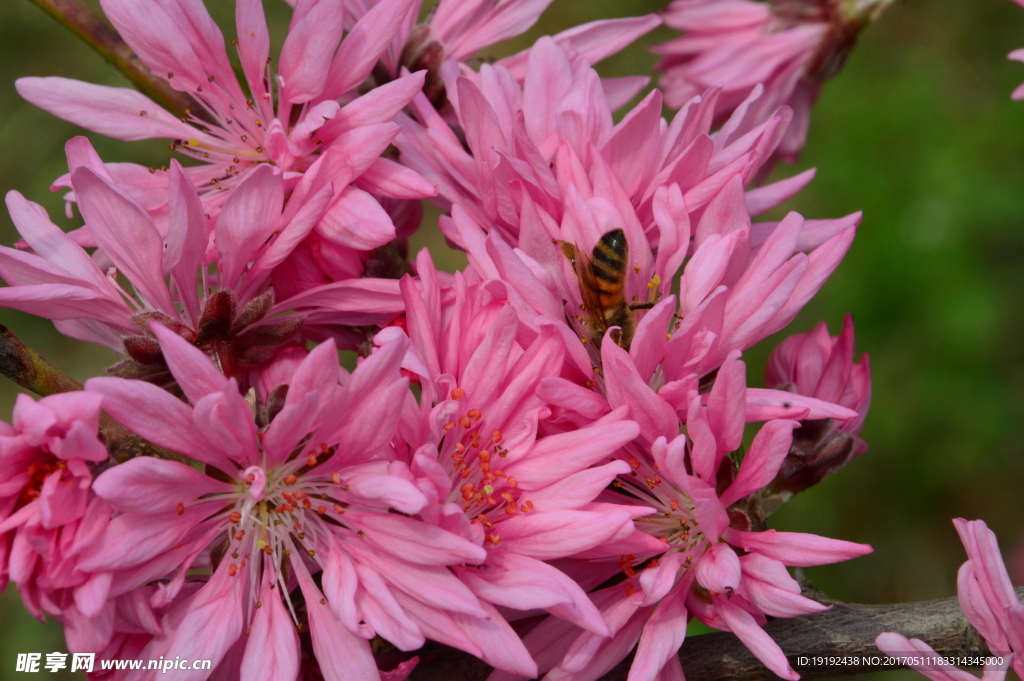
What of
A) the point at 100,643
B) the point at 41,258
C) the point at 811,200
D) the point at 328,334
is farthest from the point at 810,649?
the point at 811,200

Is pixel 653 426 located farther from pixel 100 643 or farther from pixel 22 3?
pixel 22 3

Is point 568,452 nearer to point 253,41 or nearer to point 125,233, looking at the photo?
point 125,233

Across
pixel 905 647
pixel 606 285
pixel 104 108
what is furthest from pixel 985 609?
pixel 104 108

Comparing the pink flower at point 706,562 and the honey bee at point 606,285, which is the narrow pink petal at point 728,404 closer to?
the pink flower at point 706,562

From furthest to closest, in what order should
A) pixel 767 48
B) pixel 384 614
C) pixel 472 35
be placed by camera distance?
pixel 767 48, pixel 472 35, pixel 384 614

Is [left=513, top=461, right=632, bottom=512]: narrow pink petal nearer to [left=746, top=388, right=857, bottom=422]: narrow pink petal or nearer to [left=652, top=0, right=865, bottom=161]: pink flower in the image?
[left=746, top=388, right=857, bottom=422]: narrow pink petal

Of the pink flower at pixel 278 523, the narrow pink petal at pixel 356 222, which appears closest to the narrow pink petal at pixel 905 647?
the pink flower at pixel 278 523
